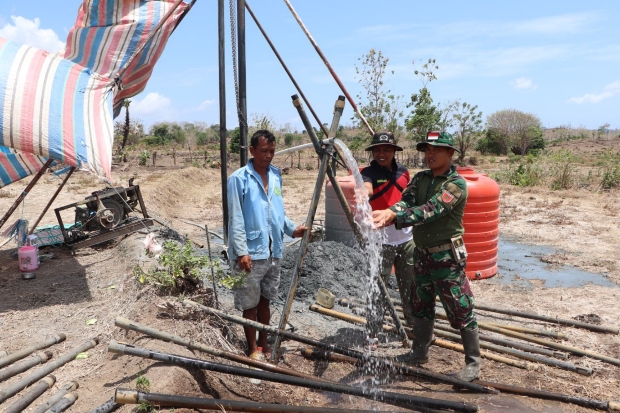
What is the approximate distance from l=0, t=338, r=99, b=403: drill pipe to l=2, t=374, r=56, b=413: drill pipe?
50 millimetres

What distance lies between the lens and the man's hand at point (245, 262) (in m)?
3.40

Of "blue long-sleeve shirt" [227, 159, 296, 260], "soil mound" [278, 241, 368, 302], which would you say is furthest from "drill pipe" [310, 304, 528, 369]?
"blue long-sleeve shirt" [227, 159, 296, 260]

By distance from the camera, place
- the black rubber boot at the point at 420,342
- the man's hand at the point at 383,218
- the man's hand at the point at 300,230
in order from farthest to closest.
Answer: the black rubber boot at the point at 420,342 < the man's hand at the point at 300,230 < the man's hand at the point at 383,218

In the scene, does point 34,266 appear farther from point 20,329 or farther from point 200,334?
point 200,334

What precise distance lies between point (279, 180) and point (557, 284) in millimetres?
4823

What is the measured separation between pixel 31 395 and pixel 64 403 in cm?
35

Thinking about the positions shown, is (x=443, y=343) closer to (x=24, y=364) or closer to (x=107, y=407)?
(x=107, y=407)

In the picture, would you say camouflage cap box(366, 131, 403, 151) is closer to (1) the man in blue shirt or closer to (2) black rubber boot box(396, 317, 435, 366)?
(1) the man in blue shirt

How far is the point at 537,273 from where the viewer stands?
7223 millimetres

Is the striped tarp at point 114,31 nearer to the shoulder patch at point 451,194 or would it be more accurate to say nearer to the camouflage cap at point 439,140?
the camouflage cap at point 439,140

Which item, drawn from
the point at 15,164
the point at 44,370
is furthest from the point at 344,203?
the point at 15,164

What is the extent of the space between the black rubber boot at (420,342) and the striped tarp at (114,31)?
436cm

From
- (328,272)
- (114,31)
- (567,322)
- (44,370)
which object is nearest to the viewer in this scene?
(44,370)

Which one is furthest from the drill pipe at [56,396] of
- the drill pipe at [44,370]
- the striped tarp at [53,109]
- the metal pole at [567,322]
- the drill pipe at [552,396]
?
the metal pole at [567,322]
